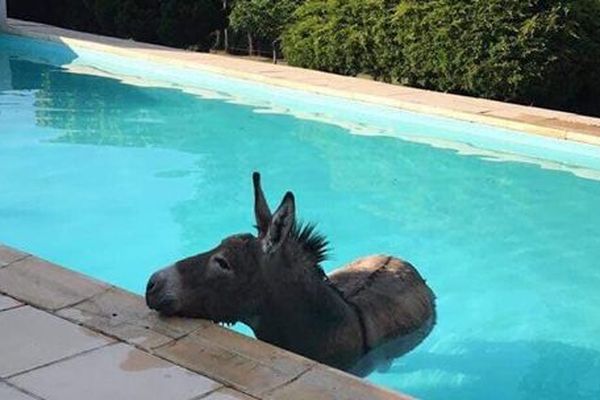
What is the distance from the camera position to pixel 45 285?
512 cm

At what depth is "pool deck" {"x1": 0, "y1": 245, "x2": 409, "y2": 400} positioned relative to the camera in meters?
3.92

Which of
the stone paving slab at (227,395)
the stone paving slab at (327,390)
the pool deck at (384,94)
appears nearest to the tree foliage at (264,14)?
the pool deck at (384,94)

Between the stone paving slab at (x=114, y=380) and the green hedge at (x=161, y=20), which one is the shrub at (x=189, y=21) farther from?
the stone paving slab at (x=114, y=380)

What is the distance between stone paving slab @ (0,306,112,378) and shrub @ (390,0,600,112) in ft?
37.1

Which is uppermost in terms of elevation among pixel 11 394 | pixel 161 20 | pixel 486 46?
pixel 486 46

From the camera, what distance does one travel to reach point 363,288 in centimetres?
558


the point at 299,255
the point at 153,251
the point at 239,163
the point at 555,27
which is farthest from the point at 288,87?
the point at 299,255

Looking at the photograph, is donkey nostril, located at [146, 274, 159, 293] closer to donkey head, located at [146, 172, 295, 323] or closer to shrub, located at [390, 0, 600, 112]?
donkey head, located at [146, 172, 295, 323]

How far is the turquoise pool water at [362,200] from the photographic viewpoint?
706cm

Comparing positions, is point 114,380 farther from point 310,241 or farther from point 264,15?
point 264,15

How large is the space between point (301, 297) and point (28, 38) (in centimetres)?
1797

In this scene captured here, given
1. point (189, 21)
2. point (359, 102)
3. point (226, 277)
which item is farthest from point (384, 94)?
point (226, 277)

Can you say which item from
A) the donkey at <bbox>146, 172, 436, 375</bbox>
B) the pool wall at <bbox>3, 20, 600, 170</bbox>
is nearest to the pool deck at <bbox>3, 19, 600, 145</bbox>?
the pool wall at <bbox>3, 20, 600, 170</bbox>

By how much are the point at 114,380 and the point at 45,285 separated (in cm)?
133
